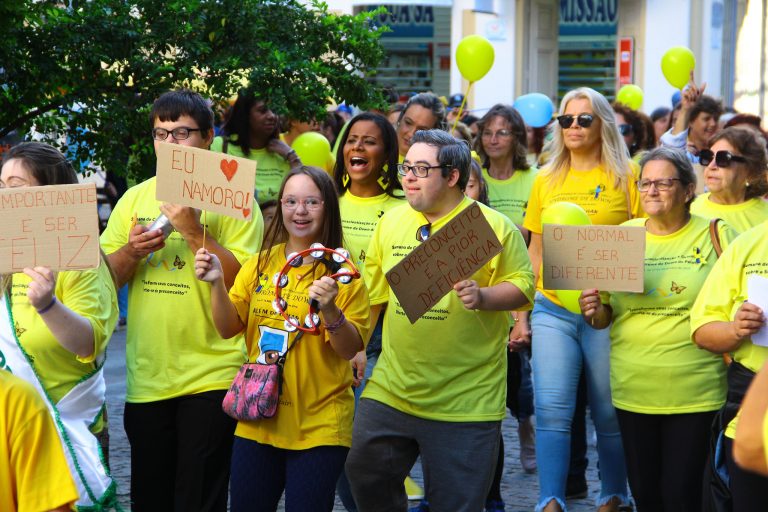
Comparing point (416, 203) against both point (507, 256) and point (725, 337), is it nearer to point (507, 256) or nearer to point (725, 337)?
point (507, 256)

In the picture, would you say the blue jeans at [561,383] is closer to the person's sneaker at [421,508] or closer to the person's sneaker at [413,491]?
the person's sneaker at [421,508]

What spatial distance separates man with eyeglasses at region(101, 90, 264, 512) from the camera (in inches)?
195

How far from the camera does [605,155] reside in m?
6.53

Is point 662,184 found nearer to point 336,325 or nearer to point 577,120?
point 577,120

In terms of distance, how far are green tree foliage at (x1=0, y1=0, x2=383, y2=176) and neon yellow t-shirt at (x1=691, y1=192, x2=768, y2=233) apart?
2.18 meters

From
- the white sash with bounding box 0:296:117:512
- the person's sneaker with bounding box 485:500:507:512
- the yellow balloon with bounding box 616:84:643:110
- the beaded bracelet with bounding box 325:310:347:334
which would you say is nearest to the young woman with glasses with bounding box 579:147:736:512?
the person's sneaker with bounding box 485:500:507:512

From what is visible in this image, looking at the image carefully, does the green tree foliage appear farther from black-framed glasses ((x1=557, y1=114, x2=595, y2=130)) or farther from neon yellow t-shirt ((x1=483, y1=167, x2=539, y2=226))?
black-framed glasses ((x1=557, y1=114, x2=595, y2=130))

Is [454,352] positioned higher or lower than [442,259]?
lower

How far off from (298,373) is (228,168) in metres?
0.79

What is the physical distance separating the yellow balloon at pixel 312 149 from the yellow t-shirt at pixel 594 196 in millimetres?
1946

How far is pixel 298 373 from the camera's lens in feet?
15.6

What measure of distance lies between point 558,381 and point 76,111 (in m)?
2.80

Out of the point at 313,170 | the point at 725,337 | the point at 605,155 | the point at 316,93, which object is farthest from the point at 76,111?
the point at 725,337

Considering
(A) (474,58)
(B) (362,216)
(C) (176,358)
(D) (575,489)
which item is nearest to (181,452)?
(C) (176,358)
